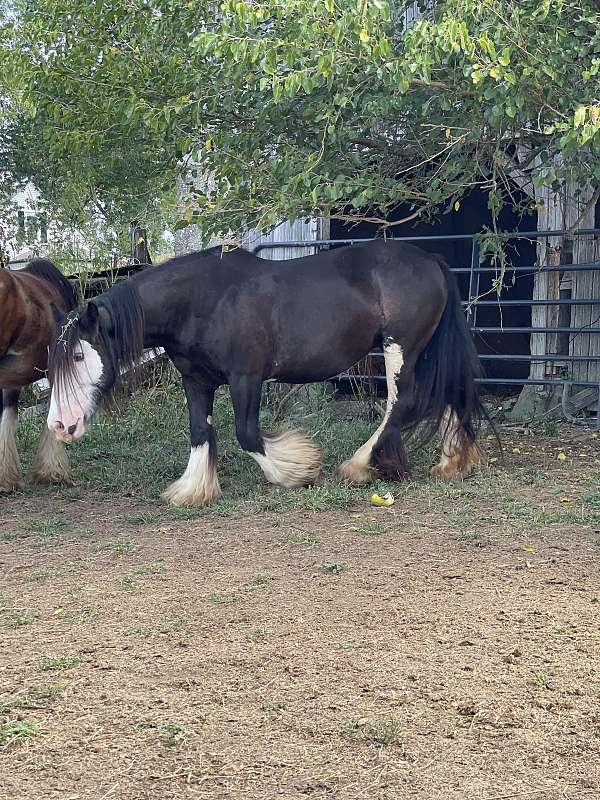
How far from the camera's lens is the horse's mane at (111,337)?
5.64 metres

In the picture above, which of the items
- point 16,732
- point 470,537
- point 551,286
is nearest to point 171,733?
point 16,732

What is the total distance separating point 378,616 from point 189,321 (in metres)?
2.89

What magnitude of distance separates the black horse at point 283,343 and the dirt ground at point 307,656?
74 centimetres

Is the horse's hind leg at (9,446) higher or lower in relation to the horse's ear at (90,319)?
lower

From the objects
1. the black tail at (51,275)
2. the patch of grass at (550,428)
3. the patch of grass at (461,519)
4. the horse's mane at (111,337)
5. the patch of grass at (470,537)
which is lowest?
the patch of grass at (470,537)

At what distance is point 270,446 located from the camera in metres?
6.06

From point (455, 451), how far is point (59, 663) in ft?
12.2

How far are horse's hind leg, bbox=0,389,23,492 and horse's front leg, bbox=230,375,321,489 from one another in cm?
172

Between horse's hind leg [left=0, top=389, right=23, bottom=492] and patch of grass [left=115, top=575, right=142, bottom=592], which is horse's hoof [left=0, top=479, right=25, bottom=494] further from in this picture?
patch of grass [left=115, top=575, right=142, bottom=592]

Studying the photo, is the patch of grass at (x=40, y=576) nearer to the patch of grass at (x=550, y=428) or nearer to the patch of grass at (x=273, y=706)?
the patch of grass at (x=273, y=706)

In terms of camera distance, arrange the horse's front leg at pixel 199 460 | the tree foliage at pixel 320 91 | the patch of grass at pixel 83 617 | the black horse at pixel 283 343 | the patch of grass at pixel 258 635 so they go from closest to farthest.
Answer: the patch of grass at pixel 258 635 < the patch of grass at pixel 83 617 < the tree foliage at pixel 320 91 < the black horse at pixel 283 343 < the horse's front leg at pixel 199 460

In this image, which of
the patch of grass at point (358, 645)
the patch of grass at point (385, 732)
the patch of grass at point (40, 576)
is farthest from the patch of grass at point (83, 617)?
the patch of grass at point (385, 732)

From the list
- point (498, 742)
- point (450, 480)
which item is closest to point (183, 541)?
point (450, 480)

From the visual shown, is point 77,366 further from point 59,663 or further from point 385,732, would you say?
point 385,732
